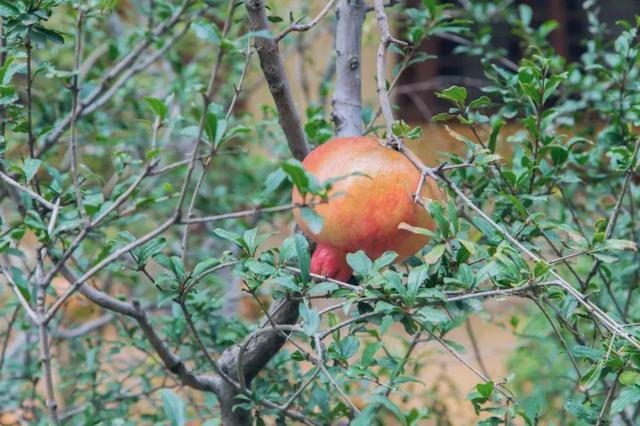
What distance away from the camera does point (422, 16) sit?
1409mm

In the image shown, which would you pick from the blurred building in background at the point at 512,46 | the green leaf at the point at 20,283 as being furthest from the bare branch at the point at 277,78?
the blurred building in background at the point at 512,46

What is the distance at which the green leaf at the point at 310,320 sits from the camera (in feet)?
2.66

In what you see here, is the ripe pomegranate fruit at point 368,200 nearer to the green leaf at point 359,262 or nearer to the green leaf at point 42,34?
the green leaf at point 359,262

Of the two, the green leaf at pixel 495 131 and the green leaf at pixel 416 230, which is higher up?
the green leaf at pixel 495 131

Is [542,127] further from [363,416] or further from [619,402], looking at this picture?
[363,416]

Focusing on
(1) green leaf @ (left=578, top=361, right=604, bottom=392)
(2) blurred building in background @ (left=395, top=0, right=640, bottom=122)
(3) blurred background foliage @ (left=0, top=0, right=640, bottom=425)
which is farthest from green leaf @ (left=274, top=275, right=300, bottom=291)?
(2) blurred building in background @ (left=395, top=0, right=640, bottom=122)

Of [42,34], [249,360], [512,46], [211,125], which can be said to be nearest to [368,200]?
[211,125]

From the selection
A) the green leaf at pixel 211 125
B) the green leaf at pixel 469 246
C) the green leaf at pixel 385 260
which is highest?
the green leaf at pixel 211 125

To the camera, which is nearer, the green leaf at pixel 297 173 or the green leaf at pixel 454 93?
the green leaf at pixel 297 173

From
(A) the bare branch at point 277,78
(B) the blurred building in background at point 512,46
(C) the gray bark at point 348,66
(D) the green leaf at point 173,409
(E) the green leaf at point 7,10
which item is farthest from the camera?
(B) the blurred building in background at point 512,46

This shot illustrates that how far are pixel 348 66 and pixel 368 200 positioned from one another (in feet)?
1.16

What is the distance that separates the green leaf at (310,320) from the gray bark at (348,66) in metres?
0.35

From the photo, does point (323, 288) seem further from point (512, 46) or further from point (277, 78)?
point (512, 46)

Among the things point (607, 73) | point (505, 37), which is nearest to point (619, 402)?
point (607, 73)
